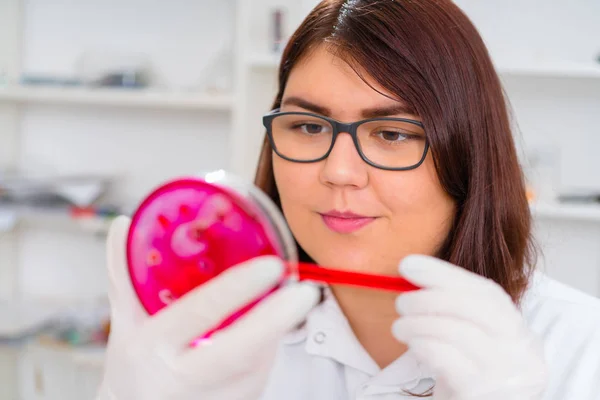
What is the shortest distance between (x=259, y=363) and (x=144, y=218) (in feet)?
0.85

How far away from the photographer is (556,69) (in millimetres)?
1988

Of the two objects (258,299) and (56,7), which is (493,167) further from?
(56,7)

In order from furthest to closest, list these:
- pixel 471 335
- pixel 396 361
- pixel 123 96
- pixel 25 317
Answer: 1. pixel 25 317
2. pixel 123 96
3. pixel 396 361
4. pixel 471 335

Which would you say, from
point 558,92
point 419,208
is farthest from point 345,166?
point 558,92

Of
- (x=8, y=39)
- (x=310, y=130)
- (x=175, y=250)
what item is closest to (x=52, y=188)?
(x=8, y=39)

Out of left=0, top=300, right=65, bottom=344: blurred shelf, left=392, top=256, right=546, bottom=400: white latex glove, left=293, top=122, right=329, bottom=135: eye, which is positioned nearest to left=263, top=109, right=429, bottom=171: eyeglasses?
left=293, top=122, right=329, bottom=135: eye

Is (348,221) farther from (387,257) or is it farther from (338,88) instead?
(338,88)

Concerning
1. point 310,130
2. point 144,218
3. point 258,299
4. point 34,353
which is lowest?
point 34,353

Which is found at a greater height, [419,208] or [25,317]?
[419,208]

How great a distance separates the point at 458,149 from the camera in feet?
3.57

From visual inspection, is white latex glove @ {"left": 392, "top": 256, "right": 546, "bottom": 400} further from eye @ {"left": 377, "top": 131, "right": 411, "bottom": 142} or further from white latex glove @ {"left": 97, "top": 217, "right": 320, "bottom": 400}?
eye @ {"left": 377, "top": 131, "right": 411, "bottom": 142}

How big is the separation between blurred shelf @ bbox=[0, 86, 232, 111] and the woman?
913 millimetres

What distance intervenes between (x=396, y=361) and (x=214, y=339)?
1.49 ft

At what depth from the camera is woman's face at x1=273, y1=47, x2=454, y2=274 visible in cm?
104
